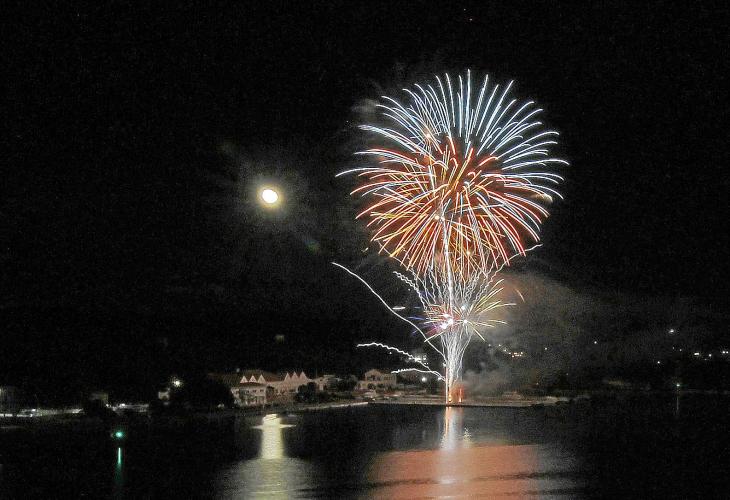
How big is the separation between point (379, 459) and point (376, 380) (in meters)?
14.4

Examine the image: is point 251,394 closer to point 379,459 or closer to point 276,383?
point 276,383

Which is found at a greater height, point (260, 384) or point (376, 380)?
point (260, 384)

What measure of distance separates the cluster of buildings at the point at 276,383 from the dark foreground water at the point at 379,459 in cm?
372

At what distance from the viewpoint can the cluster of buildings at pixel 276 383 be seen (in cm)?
1778

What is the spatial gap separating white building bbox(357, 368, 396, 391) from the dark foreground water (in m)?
8.15

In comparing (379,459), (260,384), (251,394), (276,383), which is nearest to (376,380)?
(276,383)

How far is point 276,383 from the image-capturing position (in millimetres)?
20547

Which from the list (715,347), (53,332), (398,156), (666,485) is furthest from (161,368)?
(715,347)

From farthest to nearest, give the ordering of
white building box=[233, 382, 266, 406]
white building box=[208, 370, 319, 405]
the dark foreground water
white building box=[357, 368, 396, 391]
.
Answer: white building box=[357, 368, 396, 391]
white building box=[208, 370, 319, 405]
white building box=[233, 382, 266, 406]
the dark foreground water

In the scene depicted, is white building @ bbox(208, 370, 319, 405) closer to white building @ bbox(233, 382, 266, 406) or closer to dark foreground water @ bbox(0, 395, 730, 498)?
white building @ bbox(233, 382, 266, 406)

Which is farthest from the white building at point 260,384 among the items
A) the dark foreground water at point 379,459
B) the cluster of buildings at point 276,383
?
the dark foreground water at point 379,459

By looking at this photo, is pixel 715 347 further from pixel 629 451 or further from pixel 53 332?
pixel 53 332

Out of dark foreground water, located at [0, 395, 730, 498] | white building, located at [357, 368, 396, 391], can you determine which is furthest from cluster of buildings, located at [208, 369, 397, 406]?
dark foreground water, located at [0, 395, 730, 498]

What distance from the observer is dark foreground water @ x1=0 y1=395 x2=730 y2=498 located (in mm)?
6430
